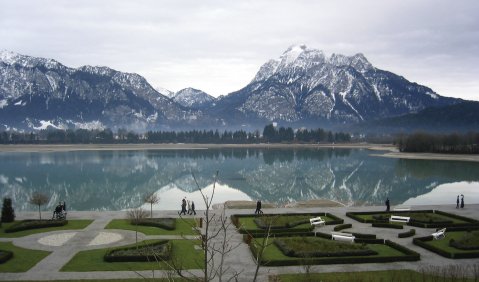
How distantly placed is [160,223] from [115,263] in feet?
32.0

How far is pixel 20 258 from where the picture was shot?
2425 centimetres

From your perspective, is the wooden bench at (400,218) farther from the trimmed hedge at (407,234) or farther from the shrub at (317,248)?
the shrub at (317,248)

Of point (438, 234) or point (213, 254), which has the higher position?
point (213, 254)

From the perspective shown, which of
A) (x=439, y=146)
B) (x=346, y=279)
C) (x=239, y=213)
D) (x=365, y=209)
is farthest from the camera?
(x=439, y=146)

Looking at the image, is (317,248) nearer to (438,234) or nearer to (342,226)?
(342,226)

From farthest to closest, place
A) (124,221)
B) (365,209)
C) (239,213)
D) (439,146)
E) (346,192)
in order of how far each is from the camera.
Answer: (439,146), (346,192), (365,209), (239,213), (124,221)

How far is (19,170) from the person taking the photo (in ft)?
284

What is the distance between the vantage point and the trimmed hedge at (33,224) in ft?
102

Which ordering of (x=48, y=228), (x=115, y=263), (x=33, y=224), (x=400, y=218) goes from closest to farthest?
(x=115, y=263) → (x=33, y=224) → (x=48, y=228) → (x=400, y=218)

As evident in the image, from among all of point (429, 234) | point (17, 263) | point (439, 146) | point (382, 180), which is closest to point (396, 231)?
point (429, 234)

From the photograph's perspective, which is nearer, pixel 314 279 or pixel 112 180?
pixel 314 279

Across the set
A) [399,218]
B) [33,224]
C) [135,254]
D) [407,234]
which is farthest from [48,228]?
[399,218]

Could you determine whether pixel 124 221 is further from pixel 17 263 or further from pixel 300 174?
pixel 300 174

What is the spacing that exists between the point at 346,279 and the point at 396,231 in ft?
43.7
